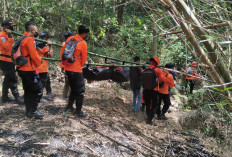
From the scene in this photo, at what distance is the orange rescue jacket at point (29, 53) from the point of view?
4.00m

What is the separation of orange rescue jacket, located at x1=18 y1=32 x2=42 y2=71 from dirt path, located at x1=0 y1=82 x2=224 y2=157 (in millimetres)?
1119

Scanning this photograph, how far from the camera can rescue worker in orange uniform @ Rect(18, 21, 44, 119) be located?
4023 millimetres

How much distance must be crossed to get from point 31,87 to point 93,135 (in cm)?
160

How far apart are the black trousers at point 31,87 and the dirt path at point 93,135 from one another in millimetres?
371

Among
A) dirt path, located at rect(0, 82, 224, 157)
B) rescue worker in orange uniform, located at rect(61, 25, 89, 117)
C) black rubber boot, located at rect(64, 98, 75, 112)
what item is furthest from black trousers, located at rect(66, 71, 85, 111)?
dirt path, located at rect(0, 82, 224, 157)

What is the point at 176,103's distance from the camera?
28.3 ft

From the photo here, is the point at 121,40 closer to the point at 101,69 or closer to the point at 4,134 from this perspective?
the point at 101,69

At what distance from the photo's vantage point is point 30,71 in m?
4.12

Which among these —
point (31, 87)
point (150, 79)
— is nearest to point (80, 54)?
point (31, 87)

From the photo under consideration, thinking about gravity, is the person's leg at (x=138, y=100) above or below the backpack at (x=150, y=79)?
below

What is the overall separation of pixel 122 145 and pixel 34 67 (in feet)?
7.71

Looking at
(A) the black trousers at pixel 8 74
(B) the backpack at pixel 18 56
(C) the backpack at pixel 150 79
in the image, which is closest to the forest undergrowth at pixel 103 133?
(A) the black trousers at pixel 8 74

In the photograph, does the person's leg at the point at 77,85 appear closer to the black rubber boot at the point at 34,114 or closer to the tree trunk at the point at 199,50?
the black rubber boot at the point at 34,114

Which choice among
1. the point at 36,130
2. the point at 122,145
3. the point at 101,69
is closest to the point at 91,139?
the point at 122,145
